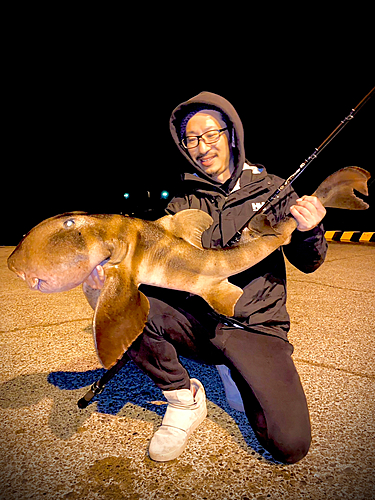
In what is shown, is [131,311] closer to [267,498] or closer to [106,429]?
[106,429]

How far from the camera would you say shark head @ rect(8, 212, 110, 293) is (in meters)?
1.97

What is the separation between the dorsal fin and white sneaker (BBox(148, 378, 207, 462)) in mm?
1082

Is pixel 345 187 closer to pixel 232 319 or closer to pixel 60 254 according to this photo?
pixel 232 319

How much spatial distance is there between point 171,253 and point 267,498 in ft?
4.75

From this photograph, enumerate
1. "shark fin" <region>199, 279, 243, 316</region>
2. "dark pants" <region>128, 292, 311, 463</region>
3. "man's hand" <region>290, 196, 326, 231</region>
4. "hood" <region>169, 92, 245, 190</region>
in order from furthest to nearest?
"hood" <region>169, 92, 245, 190</region>
"man's hand" <region>290, 196, 326, 231</region>
"shark fin" <region>199, 279, 243, 316</region>
"dark pants" <region>128, 292, 311, 463</region>

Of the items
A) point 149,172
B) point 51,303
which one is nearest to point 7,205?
point 149,172

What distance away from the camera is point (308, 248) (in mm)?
2584

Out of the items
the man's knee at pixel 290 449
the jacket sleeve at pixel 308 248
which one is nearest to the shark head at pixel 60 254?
the jacket sleeve at pixel 308 248

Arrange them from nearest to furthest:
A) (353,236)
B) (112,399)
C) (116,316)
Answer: (116,316), (112,399), (353,236)

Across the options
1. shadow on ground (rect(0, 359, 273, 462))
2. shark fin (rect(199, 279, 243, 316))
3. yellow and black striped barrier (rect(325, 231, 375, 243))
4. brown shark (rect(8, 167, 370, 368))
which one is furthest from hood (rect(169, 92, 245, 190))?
yellow and black striped barrier (rect(325, 231, 375, 243))

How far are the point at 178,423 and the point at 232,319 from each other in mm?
803

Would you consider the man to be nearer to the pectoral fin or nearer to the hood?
the hood

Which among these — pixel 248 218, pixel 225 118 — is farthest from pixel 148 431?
pixel 225 118

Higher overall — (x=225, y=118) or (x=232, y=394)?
(x=225, y=118)
